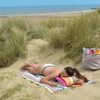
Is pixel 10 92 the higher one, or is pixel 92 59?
pixel 92 59

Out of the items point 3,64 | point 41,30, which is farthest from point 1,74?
point 41,30

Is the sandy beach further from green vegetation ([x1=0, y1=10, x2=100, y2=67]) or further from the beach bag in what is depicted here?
green vegetation ([x1=0, y1=10, x2=100, y2=67])

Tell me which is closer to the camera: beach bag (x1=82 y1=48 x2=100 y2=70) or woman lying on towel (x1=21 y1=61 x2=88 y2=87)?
woman lying on towel (x1=21 y1=61 x2=88 y2=87)

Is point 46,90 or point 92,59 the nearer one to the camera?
point 46,90

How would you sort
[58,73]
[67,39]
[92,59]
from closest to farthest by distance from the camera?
1. [58,73]
2. [92,59]
3. [67,39]

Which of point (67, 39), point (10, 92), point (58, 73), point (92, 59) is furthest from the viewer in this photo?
point (67, 39)

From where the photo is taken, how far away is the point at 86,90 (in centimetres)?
264

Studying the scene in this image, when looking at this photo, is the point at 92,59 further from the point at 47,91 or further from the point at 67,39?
the point at 47,91

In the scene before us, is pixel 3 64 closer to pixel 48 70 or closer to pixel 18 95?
pixel 48 70

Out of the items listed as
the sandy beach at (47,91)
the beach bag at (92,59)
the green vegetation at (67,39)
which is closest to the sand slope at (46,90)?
the sandy beach at (47,91)

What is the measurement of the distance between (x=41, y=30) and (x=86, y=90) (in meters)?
4.45

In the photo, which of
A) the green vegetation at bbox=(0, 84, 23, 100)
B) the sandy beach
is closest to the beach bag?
the sandy beach

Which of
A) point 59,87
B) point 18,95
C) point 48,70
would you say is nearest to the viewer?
point 18,95

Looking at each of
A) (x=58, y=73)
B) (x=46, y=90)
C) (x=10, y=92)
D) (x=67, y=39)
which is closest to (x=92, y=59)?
(x=58, y=73)
